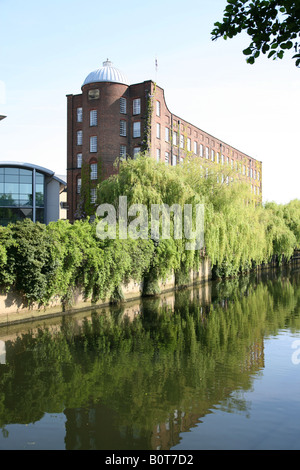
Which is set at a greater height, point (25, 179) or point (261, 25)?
point (25, 179)

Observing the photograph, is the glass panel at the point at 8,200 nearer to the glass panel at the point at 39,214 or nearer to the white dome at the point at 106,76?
the glass panel at the point at 39,214

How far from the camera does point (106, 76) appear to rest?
1801 inches

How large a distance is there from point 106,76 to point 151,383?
135 ft

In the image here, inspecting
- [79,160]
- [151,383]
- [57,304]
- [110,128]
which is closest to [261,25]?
[151,383]

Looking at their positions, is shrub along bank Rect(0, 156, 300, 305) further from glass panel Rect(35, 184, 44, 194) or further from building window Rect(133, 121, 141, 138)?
glass panel Rect(35, 184, 44, 194)

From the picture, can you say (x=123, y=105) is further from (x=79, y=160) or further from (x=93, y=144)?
(x=79, y=160)

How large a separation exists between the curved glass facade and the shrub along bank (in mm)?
23133

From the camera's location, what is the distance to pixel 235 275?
37.0m

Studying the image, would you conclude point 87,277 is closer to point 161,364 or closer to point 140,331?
point 140,331

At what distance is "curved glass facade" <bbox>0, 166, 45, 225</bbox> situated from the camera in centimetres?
4669

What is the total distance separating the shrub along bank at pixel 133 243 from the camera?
1571 cm

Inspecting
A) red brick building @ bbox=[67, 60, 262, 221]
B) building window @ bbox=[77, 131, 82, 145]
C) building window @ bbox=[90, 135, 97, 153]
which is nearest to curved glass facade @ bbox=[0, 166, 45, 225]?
red brick building @ bbox=[67, 60, 262, 221]

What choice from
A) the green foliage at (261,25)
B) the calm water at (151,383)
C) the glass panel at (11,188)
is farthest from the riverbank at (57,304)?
the glass panel at (11,188)

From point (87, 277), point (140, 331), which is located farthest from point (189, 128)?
point (140, 331)
